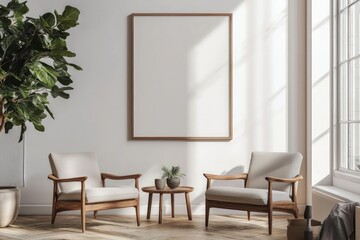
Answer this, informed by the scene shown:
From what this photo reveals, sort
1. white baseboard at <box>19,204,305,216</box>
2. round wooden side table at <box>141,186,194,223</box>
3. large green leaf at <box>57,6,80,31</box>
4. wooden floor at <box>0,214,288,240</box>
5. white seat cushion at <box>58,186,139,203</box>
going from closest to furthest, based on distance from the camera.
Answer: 1. large green leaf at <box>57,6,80,31</box>
2. wooden floor at <box>0,214,288,240</box>
3. white seat cushion at <box>58,186,139,203</box>
4. round wooden side table at <box>141,186,194,223</box>
5. white baseboard at <box>19,204,305,216</box>

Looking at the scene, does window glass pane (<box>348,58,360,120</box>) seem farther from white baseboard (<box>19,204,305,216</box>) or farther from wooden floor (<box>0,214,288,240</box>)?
white baseboard (<box>19,204,305,216</box>)

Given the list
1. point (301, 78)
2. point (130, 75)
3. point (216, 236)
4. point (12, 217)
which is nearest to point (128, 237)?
point (216, 236)

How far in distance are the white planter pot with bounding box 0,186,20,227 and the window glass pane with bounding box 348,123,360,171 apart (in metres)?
3.46

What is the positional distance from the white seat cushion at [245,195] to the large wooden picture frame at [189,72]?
117cm

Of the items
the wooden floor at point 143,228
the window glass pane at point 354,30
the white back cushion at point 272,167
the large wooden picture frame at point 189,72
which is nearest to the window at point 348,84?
the window glass pane at point 354,30

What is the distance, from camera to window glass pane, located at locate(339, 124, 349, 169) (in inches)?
233

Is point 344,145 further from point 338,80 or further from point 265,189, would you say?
point 265,189

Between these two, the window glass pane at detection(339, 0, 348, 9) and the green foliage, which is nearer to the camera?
the window glass pane at detection(339, 0, 348, 9)

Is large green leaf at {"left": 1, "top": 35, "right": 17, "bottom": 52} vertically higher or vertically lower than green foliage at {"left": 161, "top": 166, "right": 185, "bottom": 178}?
higher

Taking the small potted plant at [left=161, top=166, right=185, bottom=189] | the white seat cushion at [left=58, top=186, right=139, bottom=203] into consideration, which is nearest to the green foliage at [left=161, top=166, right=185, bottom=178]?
the small potted plant at [left=161, top=166, right=185, bottom=189]

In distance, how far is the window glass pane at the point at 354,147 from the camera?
5516 mm

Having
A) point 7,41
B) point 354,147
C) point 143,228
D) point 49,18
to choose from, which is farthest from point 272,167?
point 7,41

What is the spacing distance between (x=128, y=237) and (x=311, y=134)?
2.40 meters

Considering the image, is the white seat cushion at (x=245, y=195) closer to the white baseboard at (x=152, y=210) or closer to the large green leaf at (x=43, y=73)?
the white baseboard at (x=152, y=210)
